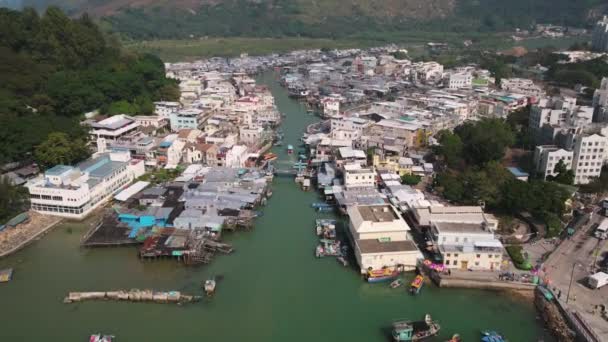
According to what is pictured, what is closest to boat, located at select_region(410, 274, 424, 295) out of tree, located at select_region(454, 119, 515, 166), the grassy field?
tree, located at select_region(454, 119, 515, 166)

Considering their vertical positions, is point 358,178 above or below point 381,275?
above

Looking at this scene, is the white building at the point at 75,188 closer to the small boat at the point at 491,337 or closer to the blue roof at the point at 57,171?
the blue roof at the point at 57,171

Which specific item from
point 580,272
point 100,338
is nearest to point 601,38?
point 580,272

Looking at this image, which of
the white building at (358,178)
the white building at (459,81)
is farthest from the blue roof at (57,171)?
the white building at (459,81)

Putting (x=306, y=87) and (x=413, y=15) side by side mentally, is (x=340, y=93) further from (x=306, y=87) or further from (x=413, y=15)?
(x=413, y=15)

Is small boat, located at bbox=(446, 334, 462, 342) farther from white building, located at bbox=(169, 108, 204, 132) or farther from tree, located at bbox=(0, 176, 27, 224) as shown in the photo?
white building, located at bbox=(169, 108, 204, 132)

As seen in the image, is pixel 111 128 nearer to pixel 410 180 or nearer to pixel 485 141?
pixel 410 180
